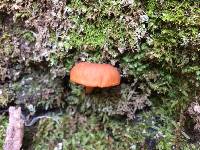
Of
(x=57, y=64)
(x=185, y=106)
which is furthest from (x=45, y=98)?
(x=185, y=106)

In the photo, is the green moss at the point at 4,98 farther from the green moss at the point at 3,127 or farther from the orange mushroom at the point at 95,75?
the orange mushroom at the point at 95,75

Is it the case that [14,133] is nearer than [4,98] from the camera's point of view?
Yes

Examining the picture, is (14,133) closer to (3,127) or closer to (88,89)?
(3,127)

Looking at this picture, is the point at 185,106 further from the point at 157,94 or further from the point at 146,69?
the point at 146,69

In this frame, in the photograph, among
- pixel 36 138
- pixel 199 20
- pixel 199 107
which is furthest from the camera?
pixel 36 138

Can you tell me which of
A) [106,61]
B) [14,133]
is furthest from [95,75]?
[14,133]
